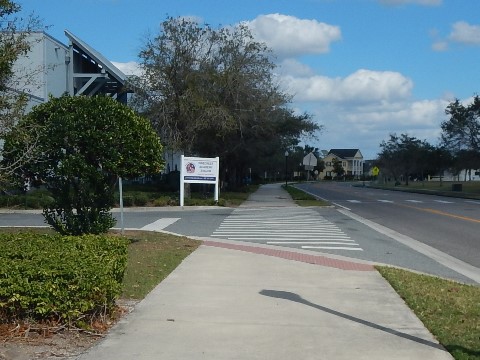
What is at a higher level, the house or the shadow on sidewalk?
the house

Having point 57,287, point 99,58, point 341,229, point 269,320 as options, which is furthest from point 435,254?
point 99,58

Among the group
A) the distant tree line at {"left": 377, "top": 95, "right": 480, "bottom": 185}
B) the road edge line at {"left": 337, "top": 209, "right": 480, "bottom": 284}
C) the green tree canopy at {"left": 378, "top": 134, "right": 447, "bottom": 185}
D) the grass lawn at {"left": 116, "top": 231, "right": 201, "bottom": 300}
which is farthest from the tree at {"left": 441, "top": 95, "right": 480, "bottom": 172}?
the grass lawn at {"left": 116, "top": 231, "right": 201, "bottom": 300}

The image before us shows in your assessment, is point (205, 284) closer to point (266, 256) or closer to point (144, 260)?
point (144, 260)

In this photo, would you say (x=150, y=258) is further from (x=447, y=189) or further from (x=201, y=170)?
(x=447, y=189)

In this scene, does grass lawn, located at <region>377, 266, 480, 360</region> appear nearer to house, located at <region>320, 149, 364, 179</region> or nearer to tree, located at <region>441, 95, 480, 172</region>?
tree, located at <region>441, 95, 480, 172</region>

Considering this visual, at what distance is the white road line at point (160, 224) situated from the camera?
802 inches

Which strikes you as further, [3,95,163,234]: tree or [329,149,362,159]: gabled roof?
[329,149,362,159]: gabled roof

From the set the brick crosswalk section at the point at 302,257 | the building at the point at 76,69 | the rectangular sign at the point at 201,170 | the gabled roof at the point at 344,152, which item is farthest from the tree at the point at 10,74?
the gabled roof at the point at 344,152

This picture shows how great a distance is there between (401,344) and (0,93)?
5.77m

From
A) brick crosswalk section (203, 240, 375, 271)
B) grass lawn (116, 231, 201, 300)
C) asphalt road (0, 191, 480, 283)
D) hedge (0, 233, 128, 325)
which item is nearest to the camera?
hedge (0, 233, 128, 325)

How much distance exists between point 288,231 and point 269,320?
12.4m

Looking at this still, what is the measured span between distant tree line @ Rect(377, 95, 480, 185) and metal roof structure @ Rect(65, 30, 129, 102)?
93.2 ft

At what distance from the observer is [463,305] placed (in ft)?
27.6

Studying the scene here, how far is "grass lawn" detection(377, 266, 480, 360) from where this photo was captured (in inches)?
260
